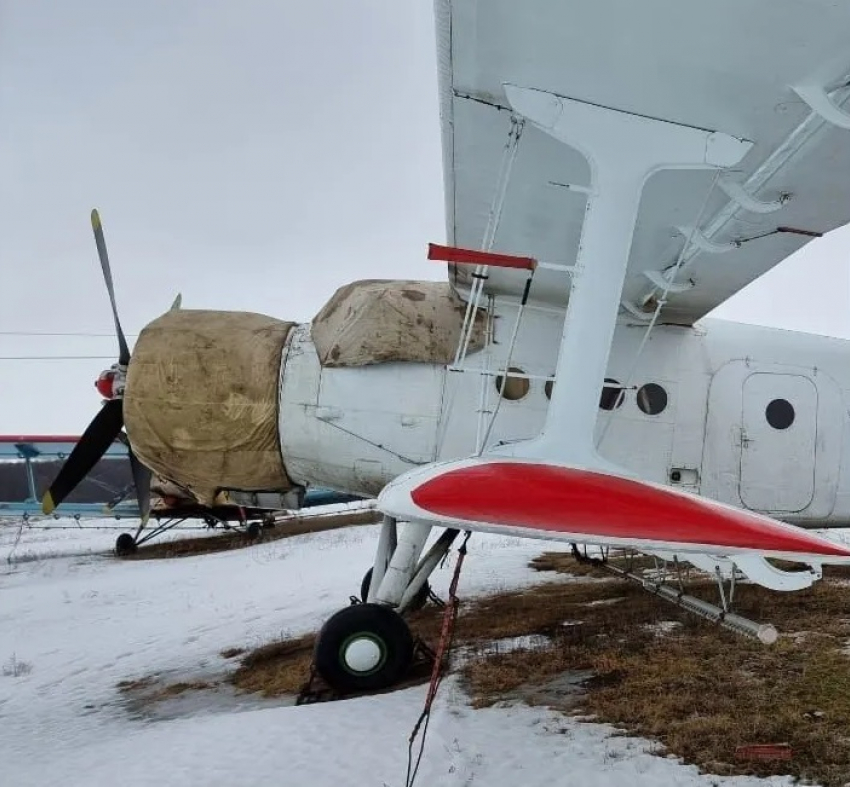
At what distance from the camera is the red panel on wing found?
284 centimetres

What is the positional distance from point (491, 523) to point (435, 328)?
330cm

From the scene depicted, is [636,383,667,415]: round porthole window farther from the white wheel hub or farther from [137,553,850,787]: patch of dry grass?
the white wheel hub

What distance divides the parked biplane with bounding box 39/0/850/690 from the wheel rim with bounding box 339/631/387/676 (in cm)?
2

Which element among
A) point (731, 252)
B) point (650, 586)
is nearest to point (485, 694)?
point (650, 586)

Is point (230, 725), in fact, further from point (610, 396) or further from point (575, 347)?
point (610, 396)

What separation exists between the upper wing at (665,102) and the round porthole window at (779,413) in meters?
1.35

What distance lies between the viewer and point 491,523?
9.48 feet

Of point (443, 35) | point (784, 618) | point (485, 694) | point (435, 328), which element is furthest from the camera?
point (784, 618)

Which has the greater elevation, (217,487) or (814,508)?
(814,508)

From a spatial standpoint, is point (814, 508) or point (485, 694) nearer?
point (485, 694)

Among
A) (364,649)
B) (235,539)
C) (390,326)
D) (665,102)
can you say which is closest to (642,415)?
(390,326)

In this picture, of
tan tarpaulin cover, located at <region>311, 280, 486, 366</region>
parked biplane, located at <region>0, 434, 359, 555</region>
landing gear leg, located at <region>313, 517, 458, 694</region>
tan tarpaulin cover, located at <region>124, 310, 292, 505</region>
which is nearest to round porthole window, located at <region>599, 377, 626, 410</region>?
tan tarpaulin cover, located at <region>311, 280, 486, 366</region>

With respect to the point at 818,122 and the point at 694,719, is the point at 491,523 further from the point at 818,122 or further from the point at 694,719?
the point at 818,122

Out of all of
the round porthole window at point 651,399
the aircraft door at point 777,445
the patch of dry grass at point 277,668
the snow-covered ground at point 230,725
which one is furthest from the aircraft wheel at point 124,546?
the aircraft door at point 777,445
